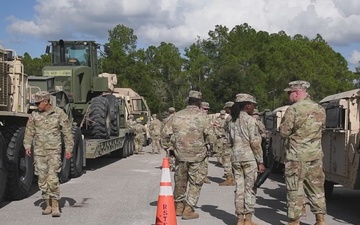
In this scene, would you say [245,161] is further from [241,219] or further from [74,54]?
[74,54]

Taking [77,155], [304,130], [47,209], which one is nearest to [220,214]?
[304,130]

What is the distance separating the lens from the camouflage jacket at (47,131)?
356 inches

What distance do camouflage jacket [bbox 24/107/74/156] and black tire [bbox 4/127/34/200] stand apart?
107 centimetres

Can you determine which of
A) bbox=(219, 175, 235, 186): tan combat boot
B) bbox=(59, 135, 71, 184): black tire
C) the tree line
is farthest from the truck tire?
the tree line

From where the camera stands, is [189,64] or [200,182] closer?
[200,182]

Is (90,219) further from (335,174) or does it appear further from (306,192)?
(335,174)

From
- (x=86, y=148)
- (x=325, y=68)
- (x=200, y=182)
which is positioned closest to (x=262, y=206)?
(x=200, y=182)

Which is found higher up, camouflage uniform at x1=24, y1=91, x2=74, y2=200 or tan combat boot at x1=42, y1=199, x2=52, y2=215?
camouflage uniform at x1=24, y1=91, x2=74, y2=200

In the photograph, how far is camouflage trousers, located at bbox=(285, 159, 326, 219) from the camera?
24.9ft

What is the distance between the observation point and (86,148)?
1502 cm

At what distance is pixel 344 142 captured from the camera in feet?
28.9

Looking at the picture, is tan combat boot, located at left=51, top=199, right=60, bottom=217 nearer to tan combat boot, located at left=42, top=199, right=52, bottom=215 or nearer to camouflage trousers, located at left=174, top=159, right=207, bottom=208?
tan combat boot, located at left=42, top=199, right=52, bottom=215

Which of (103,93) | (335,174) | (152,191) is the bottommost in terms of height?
(152,191)

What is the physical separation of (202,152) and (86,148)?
6.90 meters
